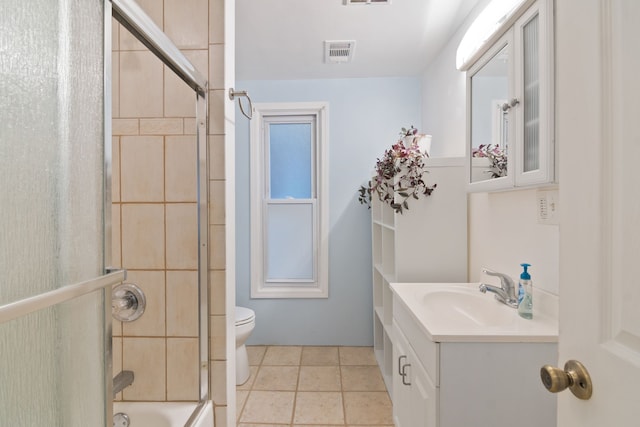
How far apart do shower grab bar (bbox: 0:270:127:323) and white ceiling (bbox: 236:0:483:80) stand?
179 centimetres

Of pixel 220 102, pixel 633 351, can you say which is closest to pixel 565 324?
pixel 633 351

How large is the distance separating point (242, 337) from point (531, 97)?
207 centimetres

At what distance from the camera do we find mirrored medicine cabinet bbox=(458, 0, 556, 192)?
40.1 inches

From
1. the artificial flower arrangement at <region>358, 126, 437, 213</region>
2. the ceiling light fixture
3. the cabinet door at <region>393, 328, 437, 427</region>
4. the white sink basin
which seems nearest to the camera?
the cabinet door at <region>393, 328, 437, 427</region>

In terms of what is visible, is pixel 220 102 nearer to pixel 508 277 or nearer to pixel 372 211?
pixel 508 277

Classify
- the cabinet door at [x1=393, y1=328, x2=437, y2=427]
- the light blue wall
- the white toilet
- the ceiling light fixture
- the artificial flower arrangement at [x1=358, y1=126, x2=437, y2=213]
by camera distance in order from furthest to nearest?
the light blue wall → the white toilet → the artificial flower arrangement at [x1=358, y1=126, x2=437, y2=213] → the ceiling light fixture → the cabinet door at [x1=393, y1=328, x2=437, y2=427]

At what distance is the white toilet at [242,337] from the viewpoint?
2166mm

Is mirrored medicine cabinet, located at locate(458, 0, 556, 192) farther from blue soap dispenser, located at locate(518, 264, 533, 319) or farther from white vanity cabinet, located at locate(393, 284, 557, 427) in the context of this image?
white vanity cabinet, located at locate(393, 284, 557, 427)

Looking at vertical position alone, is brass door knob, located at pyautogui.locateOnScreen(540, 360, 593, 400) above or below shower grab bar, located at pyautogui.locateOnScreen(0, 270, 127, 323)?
below

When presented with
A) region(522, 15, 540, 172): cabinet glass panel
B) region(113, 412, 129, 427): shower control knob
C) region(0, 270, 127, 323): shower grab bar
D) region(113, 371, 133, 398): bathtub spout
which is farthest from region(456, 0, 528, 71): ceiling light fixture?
region(113, 412, 129, 427): shower control knob

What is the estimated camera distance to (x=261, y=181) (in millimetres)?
2939

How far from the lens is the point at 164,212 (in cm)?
124

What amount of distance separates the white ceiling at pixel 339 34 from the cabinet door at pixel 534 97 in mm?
896

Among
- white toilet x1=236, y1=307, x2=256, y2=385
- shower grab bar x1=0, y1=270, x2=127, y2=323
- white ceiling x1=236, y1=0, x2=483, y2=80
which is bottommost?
white toilet x1=236, y1=307, x2=256, y2=385
